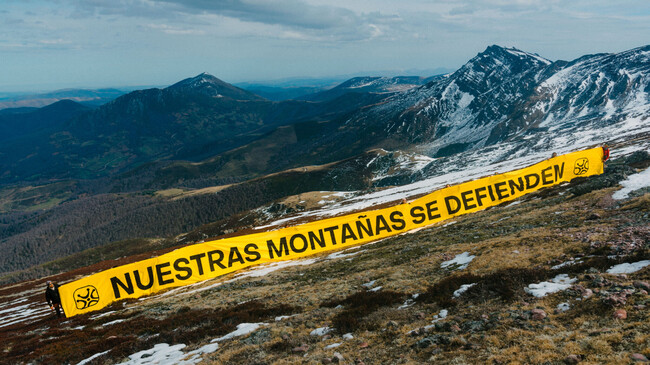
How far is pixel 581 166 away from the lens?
1478 inches

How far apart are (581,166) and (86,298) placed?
5604cm

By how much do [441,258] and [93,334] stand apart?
78.8ft

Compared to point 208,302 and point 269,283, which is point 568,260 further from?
point 208,302

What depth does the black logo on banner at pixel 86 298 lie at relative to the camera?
94.9ft

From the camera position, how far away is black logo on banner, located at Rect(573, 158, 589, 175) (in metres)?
37.4

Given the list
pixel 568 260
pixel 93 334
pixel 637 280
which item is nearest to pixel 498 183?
pixel 568 260

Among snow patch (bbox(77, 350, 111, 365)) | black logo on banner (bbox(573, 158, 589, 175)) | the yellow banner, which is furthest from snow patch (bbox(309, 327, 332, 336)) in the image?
black logo on banner (bbox(573, 158, 589, 175))

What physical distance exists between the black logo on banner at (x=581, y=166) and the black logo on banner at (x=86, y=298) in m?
54.4

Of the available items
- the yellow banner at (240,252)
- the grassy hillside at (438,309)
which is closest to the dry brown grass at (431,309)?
the grassy hillside at (438,309)

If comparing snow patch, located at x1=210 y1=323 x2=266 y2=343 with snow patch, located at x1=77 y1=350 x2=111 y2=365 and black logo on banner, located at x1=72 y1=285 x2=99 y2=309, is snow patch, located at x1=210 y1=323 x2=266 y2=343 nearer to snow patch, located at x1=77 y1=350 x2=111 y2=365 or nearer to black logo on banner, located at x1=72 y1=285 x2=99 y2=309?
snow patch, located at x1=77 y1=350 x2=111 y2=365

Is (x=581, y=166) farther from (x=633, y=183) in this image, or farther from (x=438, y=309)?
(x=438, y=309)

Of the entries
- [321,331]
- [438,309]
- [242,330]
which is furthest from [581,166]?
[242,330]

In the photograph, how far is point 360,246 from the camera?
1464 inches

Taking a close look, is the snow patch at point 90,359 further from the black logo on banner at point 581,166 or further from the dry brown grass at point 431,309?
the black logo on banner at point 581,166
